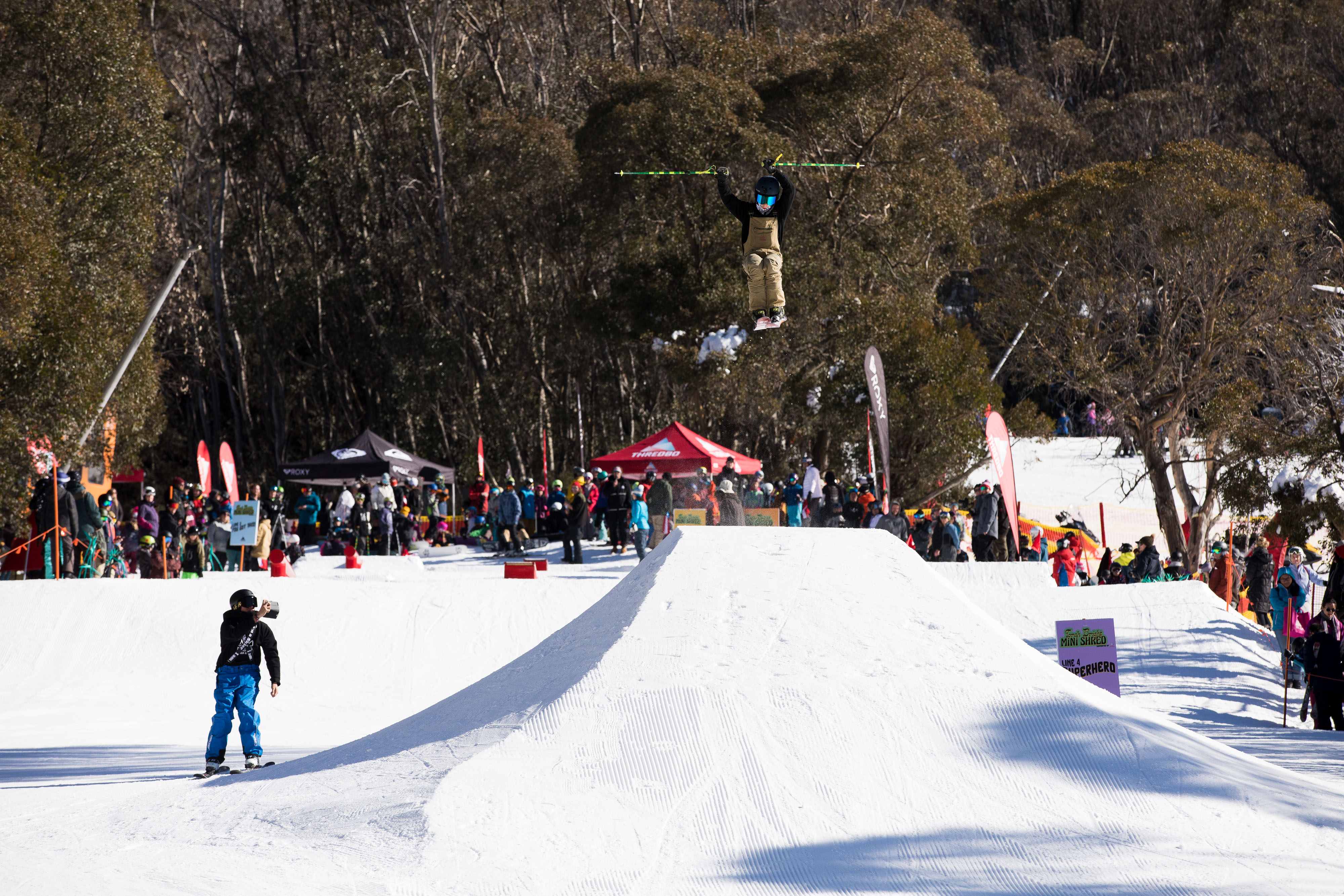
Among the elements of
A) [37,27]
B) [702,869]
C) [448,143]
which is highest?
[448,143]

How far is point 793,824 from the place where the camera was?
20.4 ft

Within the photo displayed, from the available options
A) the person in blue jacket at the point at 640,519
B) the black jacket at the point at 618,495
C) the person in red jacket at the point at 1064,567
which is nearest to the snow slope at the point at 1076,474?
the person in red jacket at the point at 1064,567

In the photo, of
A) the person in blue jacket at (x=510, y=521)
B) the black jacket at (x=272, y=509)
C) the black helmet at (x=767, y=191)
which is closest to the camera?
the black helmet at (x=767, y=191)

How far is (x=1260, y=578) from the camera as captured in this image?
15.9m

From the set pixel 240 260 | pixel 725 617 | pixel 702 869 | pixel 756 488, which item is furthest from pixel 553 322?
pixel 702 869

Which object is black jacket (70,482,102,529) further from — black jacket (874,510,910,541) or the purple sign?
the purple sign

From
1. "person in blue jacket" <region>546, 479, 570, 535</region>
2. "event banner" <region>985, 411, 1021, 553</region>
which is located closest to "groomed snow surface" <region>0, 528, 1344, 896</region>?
"event banner" <region>985, 411, 1021, 553</region>

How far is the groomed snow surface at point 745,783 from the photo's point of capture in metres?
5.88

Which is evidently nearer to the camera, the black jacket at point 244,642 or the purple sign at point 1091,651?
the black jacket at point 244,642

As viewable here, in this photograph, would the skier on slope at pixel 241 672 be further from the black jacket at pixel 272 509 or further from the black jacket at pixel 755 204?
the black jacket at pixel 272 509

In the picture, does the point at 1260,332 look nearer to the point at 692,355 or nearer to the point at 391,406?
Answer: the point at 692,355

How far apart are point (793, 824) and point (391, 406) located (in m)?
39.4

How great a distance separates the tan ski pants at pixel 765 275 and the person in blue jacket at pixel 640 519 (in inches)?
281

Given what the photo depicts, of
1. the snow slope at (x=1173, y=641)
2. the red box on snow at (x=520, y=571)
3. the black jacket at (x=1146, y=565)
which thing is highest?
the red box on snow at (x=520, y=571)
